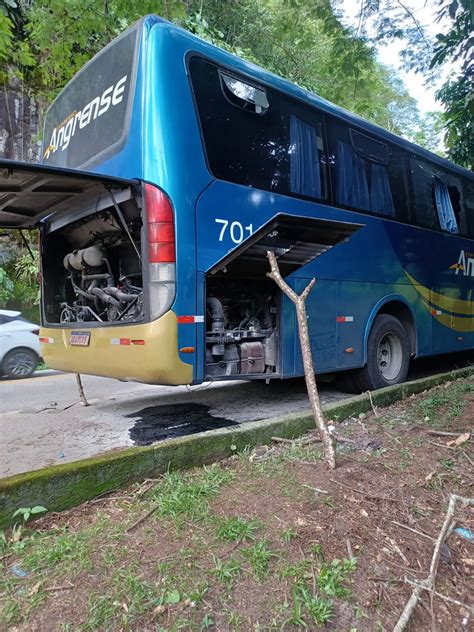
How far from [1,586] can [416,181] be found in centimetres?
654

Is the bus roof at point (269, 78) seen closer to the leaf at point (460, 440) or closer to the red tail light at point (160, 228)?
the red tail light at point (160, 228)

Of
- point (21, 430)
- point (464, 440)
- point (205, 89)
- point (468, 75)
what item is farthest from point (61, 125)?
point (468, 75)

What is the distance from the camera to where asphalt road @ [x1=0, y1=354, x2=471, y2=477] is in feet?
12.8

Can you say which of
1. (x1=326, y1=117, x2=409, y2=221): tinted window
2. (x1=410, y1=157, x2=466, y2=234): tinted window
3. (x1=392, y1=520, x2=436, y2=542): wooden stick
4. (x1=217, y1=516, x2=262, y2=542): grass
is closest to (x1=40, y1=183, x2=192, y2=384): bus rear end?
(x1=217, y1=516, x2=262, y2=542): grass

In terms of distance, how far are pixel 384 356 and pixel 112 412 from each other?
352 cm

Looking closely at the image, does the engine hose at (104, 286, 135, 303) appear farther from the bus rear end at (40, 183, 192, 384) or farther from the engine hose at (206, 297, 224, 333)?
the engine hose at (206, 297, 224, 333)

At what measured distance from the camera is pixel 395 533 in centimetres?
228

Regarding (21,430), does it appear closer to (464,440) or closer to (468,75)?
(464,440)

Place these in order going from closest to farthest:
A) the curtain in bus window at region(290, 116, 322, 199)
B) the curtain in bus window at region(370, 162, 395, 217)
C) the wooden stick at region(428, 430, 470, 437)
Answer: the wooden stick at region(428, 430, 470, 437)
the curtain in bus window at region(290, 116, 322, 199)
the curtain in bus window at region(370, 162, 395, 217)

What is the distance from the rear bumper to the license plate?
0.13 ft

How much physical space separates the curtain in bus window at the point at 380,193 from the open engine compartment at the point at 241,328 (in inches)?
83.2

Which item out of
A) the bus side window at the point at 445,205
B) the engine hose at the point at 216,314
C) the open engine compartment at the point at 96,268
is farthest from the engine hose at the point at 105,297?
the bus side window at the point at 445,205

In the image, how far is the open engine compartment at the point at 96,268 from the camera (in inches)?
165

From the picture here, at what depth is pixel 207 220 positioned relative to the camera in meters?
3.89
